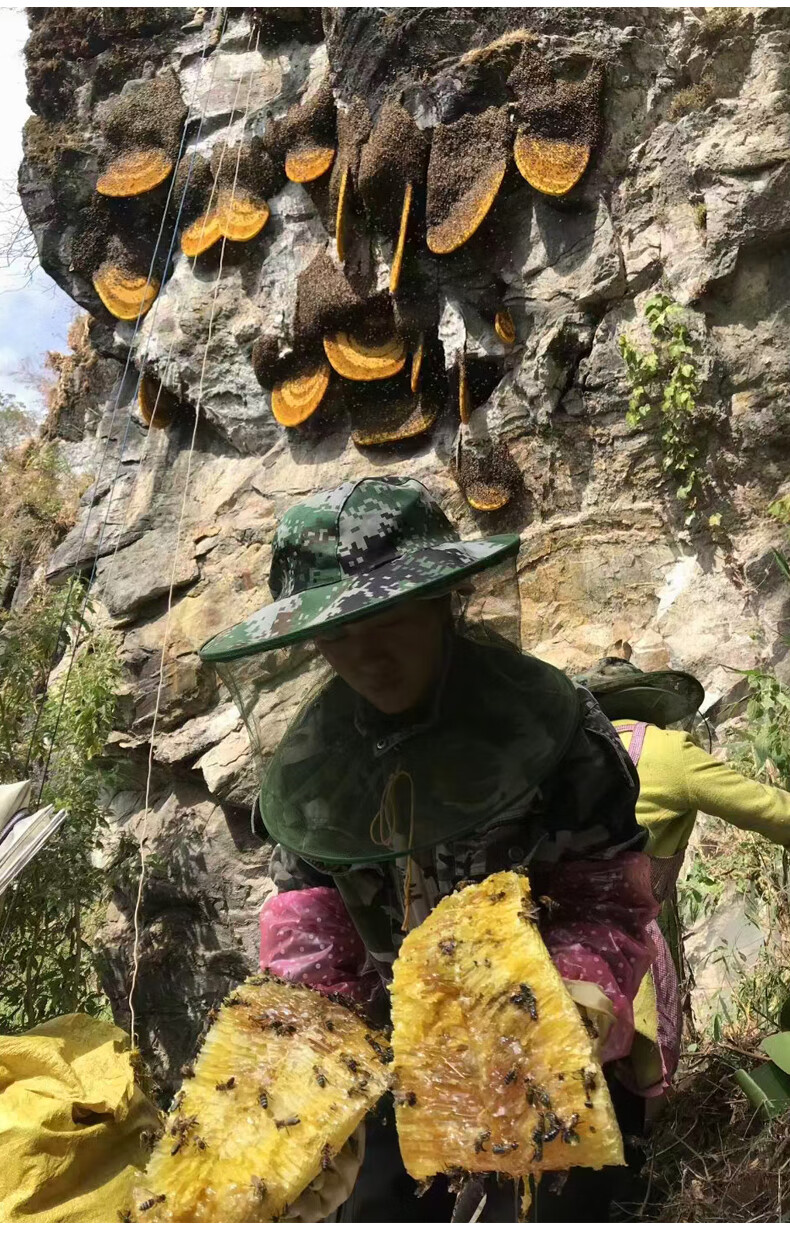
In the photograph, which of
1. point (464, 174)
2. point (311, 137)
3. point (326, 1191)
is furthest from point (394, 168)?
point (326, 1191)

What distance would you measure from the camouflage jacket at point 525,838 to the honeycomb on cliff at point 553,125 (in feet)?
12.4

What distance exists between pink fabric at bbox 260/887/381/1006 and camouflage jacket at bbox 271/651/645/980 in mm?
54

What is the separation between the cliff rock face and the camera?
12.2ft

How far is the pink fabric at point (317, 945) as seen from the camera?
129 cm

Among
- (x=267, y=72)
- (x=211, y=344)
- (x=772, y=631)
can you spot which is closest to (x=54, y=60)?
(x=267, y=72)

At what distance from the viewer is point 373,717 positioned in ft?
4.00

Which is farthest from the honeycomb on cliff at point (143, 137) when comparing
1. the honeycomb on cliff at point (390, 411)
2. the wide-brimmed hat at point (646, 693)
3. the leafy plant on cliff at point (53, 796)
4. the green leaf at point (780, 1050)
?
the green leaf at point (780, 1050)

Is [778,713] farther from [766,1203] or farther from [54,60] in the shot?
[54,60]

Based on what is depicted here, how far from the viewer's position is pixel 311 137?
530 cm

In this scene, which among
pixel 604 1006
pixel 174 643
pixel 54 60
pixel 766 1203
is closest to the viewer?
pixel 604 1006

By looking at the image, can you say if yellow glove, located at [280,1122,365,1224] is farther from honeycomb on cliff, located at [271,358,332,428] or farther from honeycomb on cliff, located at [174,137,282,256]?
honeycomb on cliff, located at [174,137,282,256]

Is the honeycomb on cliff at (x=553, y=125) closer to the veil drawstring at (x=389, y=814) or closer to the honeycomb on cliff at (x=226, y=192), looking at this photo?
the honeycomb on cliff at (x=226, y=192)

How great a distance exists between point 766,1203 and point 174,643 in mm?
3990

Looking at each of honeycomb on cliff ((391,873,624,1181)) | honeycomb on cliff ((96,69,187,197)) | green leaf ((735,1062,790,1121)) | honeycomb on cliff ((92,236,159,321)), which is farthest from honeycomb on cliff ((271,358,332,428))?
honeycomb on cliff ((391,873,624,1181))
